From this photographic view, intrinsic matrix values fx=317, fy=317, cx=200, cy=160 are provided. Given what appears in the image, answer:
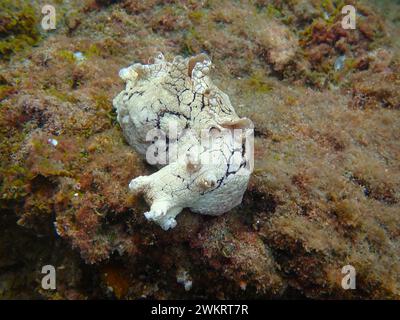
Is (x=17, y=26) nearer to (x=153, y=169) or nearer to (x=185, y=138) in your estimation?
(x=153, y=169)

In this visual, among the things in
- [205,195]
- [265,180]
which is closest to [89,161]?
[205,195]

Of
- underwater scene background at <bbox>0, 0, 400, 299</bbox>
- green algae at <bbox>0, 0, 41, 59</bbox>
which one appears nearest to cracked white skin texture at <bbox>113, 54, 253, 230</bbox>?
underwater scene background at <bbox>0, 0, 400, 299</bbox>

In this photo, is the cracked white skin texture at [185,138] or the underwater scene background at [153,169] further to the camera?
the underwater scene background at [153,169]

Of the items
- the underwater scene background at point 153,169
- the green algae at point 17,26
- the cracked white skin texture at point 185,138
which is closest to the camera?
the cracked white skin texture at point 185,138

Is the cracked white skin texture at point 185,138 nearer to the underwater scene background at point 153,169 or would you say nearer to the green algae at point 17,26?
the underwater scene background at point 153,169

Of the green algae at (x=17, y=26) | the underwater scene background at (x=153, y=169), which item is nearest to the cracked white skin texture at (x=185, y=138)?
the underwater scene background at (x=153, y=169)

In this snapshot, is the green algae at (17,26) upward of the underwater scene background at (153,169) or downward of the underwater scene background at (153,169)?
upward

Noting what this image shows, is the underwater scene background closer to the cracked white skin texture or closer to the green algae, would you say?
the green algae
